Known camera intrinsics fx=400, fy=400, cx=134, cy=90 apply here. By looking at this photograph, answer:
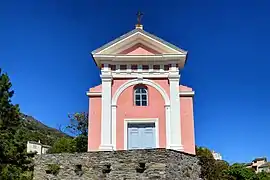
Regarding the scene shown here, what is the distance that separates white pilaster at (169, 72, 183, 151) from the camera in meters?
21.5

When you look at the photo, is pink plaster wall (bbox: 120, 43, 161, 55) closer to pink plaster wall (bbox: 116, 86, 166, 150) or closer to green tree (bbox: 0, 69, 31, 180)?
pink plaster wall (bbox: 116, 86, 166, 150)

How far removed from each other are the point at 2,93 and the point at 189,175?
18598mm

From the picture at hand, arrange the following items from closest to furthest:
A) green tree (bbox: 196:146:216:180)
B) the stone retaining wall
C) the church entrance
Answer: the stone retaining wall, green tree (bbox: 196:146:216:180), the church entrance

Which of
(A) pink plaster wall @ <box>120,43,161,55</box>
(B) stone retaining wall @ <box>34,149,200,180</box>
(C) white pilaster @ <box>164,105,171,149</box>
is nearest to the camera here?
(B) stone retaining wall @ <box>34,149,200,180</box>

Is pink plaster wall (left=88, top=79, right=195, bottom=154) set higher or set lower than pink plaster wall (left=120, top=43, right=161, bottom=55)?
lower

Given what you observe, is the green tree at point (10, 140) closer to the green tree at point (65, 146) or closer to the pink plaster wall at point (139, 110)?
the green tree at point (65, 146)

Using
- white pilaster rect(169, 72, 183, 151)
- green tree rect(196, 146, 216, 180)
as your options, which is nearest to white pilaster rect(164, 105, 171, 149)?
white pilaster rect(169, 72, 183, 151)

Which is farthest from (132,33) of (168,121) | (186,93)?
(168,121)

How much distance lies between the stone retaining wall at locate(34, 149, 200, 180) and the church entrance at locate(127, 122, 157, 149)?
641 centimetres

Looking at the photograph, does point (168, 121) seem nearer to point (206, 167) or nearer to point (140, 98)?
point (140, 98)

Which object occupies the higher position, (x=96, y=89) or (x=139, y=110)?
(x=96, y=89)

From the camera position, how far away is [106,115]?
22.2 metres

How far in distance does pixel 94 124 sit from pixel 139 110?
8.63 ft

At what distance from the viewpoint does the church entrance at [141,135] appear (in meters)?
21.8
